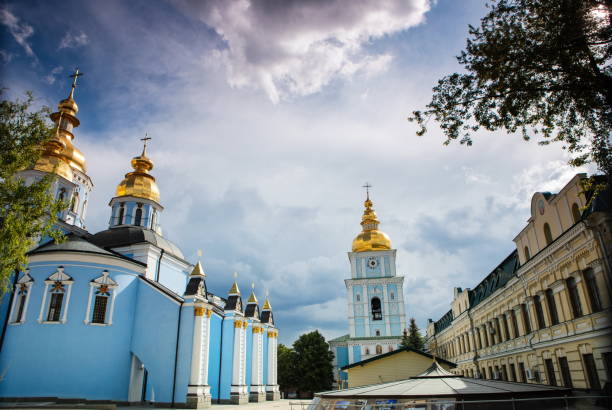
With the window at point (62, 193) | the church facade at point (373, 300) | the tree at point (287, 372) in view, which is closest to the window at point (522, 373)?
the window at point (62, 193)

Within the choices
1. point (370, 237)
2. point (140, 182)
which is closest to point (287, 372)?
point (370, 237)

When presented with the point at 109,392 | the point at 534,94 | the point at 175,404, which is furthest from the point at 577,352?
the point at 109,392

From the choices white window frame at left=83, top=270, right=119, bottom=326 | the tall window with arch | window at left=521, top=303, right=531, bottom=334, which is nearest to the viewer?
the tall window with arch

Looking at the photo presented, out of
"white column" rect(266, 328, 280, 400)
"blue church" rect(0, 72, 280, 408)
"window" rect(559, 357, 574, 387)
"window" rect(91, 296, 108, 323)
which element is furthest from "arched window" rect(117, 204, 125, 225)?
"window" rect(559, 357, 574, 387)

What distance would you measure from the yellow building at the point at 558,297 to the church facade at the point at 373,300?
29.4 metres

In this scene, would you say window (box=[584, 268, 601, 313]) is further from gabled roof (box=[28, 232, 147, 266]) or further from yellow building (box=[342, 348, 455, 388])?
gabled roof (box=[28, 232, 147, 266])

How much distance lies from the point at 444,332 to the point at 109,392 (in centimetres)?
3247

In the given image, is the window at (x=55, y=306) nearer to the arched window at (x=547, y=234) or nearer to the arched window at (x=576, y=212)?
the arched window at (x=547, y=234)

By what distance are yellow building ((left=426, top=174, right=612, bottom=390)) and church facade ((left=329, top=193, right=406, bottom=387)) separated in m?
29.4

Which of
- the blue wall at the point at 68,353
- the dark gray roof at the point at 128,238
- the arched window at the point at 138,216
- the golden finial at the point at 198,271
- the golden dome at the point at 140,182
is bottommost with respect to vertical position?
the blue wall at the point at 68,353

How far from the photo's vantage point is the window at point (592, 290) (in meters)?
12.9

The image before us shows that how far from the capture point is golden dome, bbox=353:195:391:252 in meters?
59.2

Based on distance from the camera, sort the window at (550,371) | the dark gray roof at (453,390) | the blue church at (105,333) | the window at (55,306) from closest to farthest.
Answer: the dark gray roof at (453,390)
the window at (550,371)
the blue church at (105,333)
the window at (55,306)

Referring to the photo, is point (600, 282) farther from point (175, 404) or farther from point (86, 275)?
point (86, 275)
